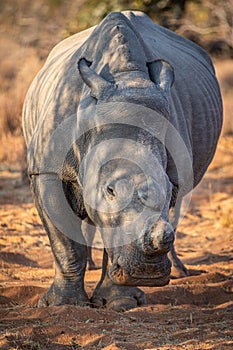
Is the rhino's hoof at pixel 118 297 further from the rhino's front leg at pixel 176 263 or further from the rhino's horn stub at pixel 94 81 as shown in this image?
the rhino's horn stub at pixel 94 81

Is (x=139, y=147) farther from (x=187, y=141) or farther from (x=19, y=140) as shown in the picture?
(x=19, y=140)

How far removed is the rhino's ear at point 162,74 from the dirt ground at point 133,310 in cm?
160

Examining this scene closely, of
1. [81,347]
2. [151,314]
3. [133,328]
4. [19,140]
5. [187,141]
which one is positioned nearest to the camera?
[81,347]

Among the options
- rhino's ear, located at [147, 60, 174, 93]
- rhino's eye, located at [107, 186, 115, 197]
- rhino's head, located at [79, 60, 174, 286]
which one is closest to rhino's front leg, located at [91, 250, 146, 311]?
rhino's head, located at [79, 60, 174, 286]

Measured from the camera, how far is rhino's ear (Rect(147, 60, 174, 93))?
5.13m

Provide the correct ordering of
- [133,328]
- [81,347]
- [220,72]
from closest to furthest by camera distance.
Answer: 1. [81,347]
2. [133,328]
3. [220,72]

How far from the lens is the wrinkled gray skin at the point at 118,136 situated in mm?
4520

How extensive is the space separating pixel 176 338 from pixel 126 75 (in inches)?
68.2

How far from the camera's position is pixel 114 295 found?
19.6ft

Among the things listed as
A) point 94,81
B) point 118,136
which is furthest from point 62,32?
point 118,136

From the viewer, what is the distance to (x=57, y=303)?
5805 millimetres

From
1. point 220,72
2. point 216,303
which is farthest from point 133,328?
point 220,72

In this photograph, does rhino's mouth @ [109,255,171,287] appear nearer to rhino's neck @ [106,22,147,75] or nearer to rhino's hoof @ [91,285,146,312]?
rhino's hoof @ [91,285,146,312]

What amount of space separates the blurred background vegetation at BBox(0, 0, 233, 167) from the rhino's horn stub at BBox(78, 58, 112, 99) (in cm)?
724
